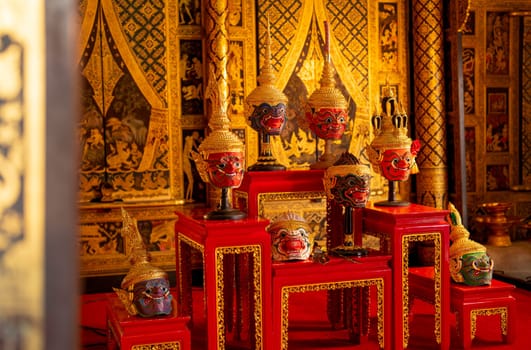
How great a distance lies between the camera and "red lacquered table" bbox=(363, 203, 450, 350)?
398cm

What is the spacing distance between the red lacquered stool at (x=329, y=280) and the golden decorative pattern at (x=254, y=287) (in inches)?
3.3

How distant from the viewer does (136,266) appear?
3.73m

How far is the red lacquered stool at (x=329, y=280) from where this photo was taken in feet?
12.4

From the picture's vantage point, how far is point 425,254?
21.5ft

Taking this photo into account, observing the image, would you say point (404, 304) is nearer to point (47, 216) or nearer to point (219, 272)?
point (219, 272)

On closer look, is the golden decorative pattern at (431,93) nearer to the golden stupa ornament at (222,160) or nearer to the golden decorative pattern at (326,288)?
the golden decorative pattern at (326,288)

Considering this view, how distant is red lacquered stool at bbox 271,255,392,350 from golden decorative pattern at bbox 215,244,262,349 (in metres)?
0.08

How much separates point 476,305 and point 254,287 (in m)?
1.41

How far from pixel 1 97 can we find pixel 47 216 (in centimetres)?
15

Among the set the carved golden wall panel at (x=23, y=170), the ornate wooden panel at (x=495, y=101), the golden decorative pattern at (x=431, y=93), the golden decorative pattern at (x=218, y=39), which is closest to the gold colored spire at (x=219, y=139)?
the golden decorative pattern at (x=218, y=39)

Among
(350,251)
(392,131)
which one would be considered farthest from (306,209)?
(350,251)

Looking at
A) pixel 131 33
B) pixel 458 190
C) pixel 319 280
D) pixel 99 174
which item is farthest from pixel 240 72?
pixel 319 280

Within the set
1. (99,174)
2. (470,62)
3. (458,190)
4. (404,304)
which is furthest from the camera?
(470,62)

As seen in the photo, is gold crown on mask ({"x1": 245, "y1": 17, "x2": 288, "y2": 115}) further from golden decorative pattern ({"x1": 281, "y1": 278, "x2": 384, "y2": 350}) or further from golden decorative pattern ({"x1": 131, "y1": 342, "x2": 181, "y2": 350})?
golden decorative pattern ({"x1": 131, "y1": 342, "x2": 181, "y2": 350})
